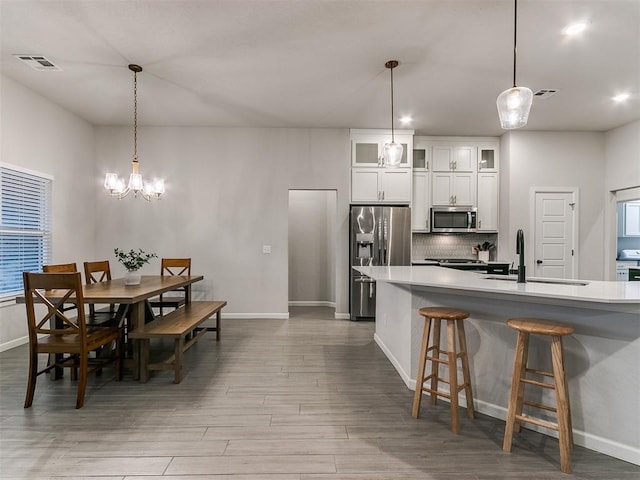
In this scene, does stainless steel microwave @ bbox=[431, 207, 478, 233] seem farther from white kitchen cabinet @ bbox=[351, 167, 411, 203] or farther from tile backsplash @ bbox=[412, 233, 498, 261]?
white kitchen cabinet @ bbox=[351, 167, 411, 203]

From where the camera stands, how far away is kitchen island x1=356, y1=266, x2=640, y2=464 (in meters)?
1.90

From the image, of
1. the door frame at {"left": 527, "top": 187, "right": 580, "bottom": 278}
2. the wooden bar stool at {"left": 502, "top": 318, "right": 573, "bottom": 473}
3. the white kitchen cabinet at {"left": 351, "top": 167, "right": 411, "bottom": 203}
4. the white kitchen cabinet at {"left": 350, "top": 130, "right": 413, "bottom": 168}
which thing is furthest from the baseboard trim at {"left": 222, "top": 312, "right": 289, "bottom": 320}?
the door frame at {"left": 527, "top": 187, "right": 580, "bottom": 278}

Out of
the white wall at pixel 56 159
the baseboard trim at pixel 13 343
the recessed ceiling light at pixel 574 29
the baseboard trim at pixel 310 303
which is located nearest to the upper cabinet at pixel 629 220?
the recessed ceiling light at pixel 574 29

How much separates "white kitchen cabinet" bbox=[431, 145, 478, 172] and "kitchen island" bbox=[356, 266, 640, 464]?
139 inches

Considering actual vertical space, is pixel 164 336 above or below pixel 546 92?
below

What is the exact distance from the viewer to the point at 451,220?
5.56m

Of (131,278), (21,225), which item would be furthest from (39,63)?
(131,278)

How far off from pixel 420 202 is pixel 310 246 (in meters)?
2.26

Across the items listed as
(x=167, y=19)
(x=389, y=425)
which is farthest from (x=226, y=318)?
(x=167, y=19)

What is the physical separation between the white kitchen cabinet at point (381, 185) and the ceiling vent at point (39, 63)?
151 inches

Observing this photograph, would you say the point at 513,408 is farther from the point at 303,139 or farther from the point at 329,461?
the point at 303,139

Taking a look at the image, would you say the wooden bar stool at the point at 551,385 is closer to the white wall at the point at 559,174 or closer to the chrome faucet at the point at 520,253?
the chrome faucet at the point at 520,253

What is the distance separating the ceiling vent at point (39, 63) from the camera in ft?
10.8

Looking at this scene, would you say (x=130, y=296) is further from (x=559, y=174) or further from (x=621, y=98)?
(x=559, y=174)
